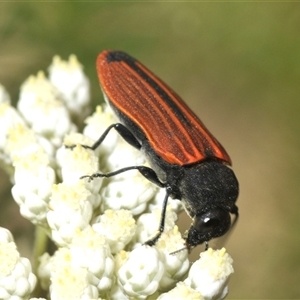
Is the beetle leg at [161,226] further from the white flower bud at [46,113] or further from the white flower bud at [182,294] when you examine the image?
the white flower bud at [46,113]

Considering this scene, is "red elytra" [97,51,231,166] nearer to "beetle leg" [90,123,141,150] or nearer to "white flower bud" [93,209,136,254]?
"beetle leg" [90,123,141,150]

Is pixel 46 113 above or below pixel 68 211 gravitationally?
above

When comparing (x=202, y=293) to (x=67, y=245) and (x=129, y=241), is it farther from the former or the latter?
(x=67, y=245)

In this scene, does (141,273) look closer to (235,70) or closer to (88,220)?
(88,220)

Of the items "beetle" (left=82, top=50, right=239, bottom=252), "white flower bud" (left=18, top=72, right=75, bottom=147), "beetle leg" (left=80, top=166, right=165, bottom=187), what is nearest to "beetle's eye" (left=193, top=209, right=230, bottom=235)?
"beetle" (left=82, top=50, right=239, bottom=252)

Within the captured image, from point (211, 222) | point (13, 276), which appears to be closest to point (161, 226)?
point (211, 222)

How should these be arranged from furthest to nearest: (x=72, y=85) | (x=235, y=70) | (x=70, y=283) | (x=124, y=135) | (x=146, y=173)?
(x=235, y=70) < (x=72, y=85) < (x=124, y=135) < (x=146, y=173) < (x=70, y=283)
